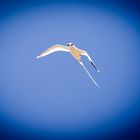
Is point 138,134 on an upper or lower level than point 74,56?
lower

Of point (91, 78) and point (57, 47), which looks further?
point (91, 78)

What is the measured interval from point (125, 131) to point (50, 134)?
0.93 metres

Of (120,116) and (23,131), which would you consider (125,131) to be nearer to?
(120,116)

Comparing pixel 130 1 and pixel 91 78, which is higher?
pixel 130 1

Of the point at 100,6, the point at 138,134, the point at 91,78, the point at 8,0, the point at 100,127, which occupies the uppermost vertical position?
the point at 8,0

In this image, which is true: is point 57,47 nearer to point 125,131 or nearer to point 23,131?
point 23,131

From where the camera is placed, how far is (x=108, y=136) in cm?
335

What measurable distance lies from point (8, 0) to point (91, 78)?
4.45 ft

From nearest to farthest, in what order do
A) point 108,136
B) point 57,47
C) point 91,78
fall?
1. point 57,47
2. point 91,78
3. point 108,136

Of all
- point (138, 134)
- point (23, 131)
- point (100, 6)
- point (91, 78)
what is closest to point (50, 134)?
point (23, 131)

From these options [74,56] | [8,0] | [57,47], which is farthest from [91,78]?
[8,0]

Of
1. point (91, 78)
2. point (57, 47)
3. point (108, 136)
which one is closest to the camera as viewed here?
point (57, 47)

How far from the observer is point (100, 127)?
3.36 m

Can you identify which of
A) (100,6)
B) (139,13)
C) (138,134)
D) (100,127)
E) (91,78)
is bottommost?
(138,134)
